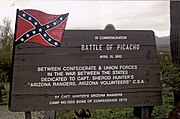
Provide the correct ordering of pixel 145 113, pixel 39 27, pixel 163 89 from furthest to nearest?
pixel 163 89 → pixel 145 113 → pixel 39 27

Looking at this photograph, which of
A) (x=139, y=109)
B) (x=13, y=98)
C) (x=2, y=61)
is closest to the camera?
(x=13, y=98)

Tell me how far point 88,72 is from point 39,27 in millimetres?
964

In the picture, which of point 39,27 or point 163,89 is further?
point 163,89

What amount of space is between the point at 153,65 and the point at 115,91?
2.42 ft

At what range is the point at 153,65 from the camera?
4621 millimetres

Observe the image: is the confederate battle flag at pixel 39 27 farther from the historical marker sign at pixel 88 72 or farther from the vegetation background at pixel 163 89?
the vegetation background at pixel 163 89

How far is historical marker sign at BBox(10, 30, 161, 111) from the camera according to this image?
4.24 m

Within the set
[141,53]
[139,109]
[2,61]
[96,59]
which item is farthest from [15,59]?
[2,61]

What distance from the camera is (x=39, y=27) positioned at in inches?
169

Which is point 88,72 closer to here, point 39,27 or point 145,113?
point 39,27

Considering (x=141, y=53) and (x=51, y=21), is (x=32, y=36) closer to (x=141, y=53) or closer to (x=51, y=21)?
(x=51, y=21)

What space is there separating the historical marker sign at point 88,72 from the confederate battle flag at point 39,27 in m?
0.09

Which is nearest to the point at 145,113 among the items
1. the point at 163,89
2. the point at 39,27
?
the point at 163,89

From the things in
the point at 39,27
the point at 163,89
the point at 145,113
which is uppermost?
the point at 39,27
